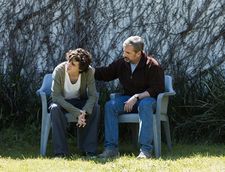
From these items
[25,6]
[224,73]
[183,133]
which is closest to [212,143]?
[183,133]

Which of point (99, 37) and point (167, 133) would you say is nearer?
point (167, 133)

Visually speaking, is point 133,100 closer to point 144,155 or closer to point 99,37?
point 144,155

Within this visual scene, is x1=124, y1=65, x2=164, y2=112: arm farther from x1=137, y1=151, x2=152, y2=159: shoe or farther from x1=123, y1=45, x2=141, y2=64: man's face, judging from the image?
x1=137, y1=151, x2=152, y2=159: shoe

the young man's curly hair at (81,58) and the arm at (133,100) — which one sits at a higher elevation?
the young man's curly hair at (81,58)

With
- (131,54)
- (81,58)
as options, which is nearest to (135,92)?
(131,54)

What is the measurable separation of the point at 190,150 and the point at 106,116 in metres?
1.02

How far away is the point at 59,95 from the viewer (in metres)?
6.12

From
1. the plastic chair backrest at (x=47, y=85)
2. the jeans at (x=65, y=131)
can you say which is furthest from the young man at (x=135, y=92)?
the plastic chair backrest at (x=47, y=85)

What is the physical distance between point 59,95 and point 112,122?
632 mm

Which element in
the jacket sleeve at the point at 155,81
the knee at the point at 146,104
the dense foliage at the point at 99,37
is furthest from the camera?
the dense foliage at the point at 99,37

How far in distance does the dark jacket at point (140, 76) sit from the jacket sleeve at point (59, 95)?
66 cm

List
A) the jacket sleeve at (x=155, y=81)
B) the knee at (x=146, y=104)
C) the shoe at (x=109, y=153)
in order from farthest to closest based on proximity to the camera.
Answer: the jacket sleeve at (x=155, y=81) → the knee at (x=146, y=104) → the shoe at (x=109, y=153)

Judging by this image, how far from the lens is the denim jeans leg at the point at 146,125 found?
587cm

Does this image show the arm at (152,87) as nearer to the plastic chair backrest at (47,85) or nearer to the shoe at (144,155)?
the shoe at (144,155)
